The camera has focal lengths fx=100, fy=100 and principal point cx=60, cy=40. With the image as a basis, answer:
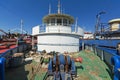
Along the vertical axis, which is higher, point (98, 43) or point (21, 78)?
point (98, 43)

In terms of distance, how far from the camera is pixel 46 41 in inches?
620

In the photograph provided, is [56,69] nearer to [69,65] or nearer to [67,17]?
[69,65]

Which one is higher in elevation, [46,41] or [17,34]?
[17,34]

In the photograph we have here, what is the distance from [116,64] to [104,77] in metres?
1.88

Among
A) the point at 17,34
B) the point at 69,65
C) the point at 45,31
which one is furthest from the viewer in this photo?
the point at 17,34

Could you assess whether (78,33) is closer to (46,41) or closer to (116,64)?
(46,41)

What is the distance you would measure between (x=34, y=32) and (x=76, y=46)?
7.54 m

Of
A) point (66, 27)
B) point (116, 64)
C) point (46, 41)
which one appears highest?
point (66, 27)

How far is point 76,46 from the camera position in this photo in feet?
55.1

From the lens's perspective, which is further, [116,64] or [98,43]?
[98,43]

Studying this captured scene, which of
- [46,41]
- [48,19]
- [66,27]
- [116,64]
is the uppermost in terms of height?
[48,19]

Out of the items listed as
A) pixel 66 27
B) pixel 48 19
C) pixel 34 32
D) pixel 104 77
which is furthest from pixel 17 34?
pixel 104 77

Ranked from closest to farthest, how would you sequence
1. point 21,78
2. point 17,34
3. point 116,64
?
point 116,64
point 21,78
point 17,34

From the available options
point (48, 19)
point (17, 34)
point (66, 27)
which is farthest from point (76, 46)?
point (17, 34)
